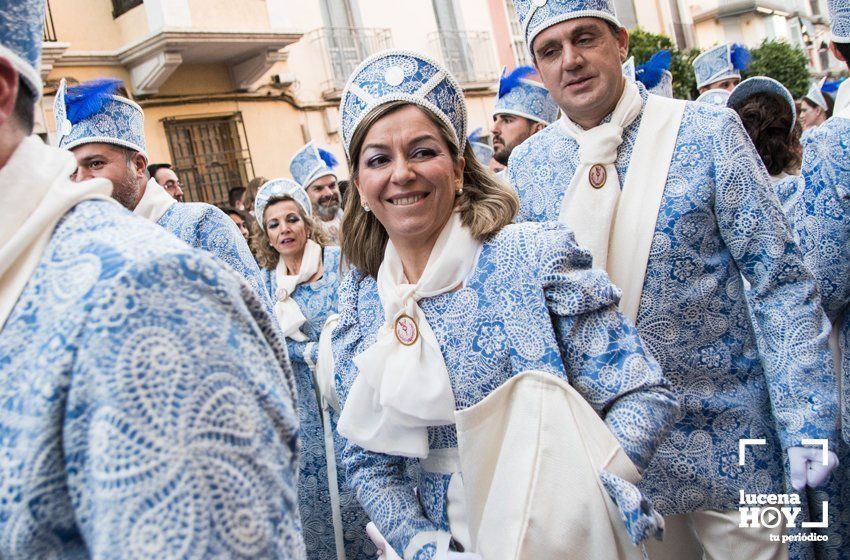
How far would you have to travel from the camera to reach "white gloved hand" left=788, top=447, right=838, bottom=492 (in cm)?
260

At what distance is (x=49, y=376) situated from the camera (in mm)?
1098

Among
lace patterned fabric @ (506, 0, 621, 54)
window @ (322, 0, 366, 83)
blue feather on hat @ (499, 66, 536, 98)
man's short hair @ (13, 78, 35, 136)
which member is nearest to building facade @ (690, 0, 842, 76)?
window @ (322, 0, 366, 83)

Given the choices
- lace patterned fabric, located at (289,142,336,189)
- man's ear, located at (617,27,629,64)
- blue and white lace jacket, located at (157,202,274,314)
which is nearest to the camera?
man's ear, located at (617,27,629,64)

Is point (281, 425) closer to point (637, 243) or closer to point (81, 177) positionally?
point (637, 243)

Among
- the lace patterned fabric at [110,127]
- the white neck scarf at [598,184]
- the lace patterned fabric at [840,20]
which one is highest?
the lace patterned fabric at [110,127]

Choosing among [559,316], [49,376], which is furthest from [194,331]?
[559,316]

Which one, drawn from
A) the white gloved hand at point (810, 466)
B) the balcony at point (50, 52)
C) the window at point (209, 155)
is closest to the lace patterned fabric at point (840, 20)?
the white gloved hand at point (810, 466)

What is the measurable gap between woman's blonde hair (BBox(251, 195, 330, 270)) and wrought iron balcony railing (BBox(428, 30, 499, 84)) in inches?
567

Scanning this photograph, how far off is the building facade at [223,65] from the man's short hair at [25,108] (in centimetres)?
1083

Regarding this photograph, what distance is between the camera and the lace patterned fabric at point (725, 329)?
104 inches

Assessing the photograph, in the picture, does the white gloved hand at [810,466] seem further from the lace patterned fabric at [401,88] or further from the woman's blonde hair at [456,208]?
the lace patterned fabric at [401,88]

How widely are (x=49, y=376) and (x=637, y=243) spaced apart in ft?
6.31

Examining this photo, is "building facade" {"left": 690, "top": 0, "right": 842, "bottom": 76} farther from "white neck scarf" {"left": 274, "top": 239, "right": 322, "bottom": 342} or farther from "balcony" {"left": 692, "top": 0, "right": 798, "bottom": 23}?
"white neck scarf" {"left": 274, "top": 239, "right": 322, "bottom": 342}

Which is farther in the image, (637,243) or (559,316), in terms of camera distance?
(637,243)
